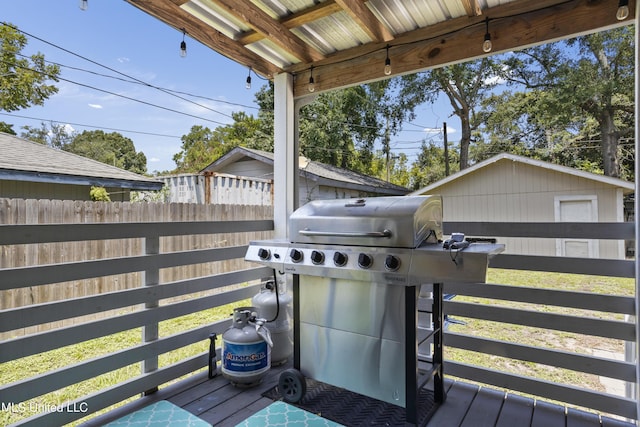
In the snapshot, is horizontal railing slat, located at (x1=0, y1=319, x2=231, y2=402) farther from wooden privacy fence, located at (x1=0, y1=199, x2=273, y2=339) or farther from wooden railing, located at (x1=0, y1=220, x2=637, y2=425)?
wooden privacy fence, located at (x1=0, y1=199, x2=273, y2=339)

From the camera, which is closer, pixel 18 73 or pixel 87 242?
pixel 87 242

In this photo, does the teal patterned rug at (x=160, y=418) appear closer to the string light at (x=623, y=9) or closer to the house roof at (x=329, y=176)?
the string light at (x=623, y=9)

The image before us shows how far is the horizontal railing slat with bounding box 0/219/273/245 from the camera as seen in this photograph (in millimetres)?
1549

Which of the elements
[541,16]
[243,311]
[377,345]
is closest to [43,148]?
[243,311]

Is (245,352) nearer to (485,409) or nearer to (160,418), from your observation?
(160,418)

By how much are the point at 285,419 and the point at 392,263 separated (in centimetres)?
107

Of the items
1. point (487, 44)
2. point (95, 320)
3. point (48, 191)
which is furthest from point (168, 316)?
point (48, 191)

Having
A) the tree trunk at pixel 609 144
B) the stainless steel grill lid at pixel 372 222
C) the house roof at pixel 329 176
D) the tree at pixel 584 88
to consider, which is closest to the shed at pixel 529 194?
the tree trunk at pixel 609 144

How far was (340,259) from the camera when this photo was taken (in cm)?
173

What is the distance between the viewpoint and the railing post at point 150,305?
2.10m

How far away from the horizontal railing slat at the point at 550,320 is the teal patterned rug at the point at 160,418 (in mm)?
1700

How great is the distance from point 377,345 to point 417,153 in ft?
19.0

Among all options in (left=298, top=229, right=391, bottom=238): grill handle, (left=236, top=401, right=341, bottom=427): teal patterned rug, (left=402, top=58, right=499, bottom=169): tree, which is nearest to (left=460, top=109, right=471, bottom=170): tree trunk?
(left=402, top=58, right=499, bottom=169): tree

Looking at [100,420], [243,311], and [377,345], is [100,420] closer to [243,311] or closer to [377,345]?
[243,311]
